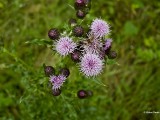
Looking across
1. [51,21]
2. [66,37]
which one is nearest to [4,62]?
[51,21]

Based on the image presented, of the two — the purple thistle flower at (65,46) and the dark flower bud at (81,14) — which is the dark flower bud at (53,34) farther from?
the dark flower bud at (81,14)

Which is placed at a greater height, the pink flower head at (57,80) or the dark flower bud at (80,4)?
the dark flower bud at (80,4)

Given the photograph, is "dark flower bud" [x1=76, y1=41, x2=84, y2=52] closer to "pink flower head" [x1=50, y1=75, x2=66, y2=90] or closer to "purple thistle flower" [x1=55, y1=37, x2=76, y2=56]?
"purple thistle flower" [x1=55, y1=37, x2=76, y2=56]

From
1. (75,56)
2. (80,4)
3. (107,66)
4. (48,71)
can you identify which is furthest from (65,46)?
(107,66)

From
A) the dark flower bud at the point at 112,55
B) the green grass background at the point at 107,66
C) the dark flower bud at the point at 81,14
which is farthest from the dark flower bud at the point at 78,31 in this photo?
the green grass background at the point at 107,66

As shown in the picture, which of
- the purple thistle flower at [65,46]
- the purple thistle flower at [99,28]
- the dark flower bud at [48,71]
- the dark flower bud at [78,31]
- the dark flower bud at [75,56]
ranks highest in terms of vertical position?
the purple thistle flower at [99,28]

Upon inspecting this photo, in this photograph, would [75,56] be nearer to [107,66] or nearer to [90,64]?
[90,64]

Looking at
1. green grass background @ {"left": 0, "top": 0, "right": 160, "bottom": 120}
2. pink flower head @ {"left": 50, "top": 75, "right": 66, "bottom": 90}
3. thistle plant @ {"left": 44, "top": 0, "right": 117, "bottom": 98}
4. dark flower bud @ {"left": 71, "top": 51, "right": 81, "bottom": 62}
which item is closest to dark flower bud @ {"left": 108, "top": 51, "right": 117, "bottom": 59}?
thistle plant @ {"left": 44, "top": 0, "right": 117, "bottom": 98}
